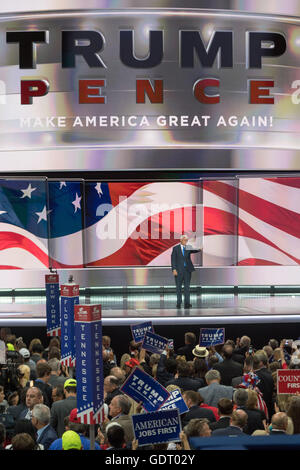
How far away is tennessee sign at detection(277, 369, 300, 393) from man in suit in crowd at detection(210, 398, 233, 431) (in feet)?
2.53

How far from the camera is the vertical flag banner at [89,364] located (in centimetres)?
740

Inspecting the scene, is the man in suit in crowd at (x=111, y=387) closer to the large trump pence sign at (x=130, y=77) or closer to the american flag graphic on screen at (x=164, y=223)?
the american flag graphic on screen at (x=164, y=223)

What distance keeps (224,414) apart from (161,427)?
179cm

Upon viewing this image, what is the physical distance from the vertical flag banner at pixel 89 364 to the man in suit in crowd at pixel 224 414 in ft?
3.46

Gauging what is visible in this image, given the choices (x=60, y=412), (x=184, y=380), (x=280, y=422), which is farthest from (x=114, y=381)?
(x=280, y=422)

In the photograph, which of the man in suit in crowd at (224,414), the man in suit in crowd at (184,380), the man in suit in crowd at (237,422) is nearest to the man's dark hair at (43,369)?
the man in suit in crowd at (184,380)

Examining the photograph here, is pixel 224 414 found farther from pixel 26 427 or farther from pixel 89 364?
pixel 26 427

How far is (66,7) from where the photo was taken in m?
22.2

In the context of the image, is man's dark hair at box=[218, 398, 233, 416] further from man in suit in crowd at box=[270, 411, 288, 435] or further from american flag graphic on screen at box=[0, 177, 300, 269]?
american flag graphic on screen at box=[0, 177, 300, 269]

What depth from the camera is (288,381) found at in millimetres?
7891

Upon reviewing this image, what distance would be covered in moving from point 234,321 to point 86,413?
32.5 ft

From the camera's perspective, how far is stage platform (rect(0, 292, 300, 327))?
1691cm
